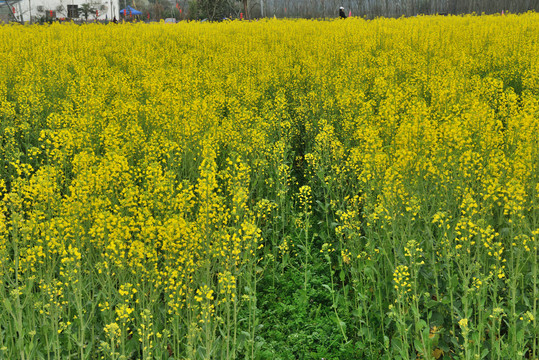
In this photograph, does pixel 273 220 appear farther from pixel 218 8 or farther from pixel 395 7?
pixel 218 8

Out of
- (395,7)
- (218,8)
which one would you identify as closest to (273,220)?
(395,7)

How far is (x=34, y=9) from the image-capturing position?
1919 inches

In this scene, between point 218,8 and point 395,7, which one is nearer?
point 395,7

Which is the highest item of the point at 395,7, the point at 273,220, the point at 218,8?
the point at 218,8

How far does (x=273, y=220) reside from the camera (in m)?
4.97

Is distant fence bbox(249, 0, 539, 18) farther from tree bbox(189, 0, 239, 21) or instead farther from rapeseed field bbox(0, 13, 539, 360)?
rapeseed field bbox(0, 13, 539, 360)

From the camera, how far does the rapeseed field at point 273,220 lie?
3.05 metres

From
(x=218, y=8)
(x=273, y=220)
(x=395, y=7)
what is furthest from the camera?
(x=218, y=8)

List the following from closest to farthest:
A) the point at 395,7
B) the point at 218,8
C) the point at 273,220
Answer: the point at 273,220 → the point at 395,7 → the point at 218,8

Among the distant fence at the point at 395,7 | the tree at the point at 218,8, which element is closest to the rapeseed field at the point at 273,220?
the distant fence at the point at 395,7

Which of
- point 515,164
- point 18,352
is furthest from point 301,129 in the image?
point 18,352

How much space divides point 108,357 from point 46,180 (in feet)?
3.86

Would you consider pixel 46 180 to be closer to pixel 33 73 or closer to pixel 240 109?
Answer: pixel 240 109

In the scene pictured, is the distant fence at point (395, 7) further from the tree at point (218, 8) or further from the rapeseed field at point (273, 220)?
the rapeseed field at point (273, 220)
